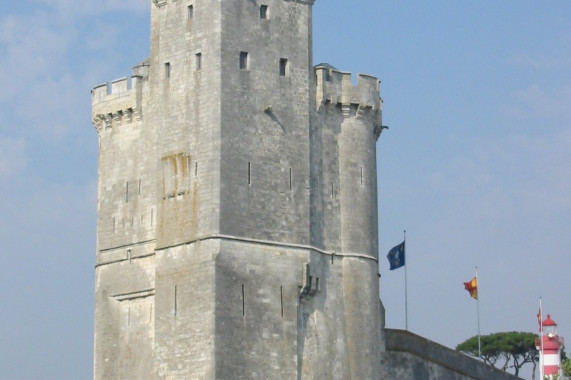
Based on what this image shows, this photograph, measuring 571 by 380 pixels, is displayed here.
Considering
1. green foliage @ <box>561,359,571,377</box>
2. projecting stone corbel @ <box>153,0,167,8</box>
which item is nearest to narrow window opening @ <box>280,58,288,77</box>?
projecting stone corbel @ <box>153,0,167,8</box>

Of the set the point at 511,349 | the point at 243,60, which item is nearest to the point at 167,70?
the point at 243,60

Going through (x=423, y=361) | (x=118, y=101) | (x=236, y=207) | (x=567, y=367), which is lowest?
(x=567, y=367)

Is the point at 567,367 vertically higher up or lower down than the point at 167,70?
lower down

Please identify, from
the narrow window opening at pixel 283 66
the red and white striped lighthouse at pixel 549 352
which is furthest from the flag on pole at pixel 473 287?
the narrow window opening at pixel 283 66

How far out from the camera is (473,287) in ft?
163

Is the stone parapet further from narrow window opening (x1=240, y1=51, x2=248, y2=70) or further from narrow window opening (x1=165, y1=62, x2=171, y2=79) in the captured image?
narrow window opening (x1=165, y1=62, x2=171, y2=79)

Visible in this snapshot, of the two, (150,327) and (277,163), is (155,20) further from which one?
(150,327)

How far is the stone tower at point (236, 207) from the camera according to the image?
122 ft

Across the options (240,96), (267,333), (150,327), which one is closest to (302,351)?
(267,333)

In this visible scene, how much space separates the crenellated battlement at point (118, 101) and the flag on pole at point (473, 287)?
14.7 meters

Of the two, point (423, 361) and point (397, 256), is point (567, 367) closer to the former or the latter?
point (423, 361)

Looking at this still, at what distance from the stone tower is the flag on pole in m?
9.26

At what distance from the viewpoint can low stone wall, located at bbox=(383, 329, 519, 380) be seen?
137 ft

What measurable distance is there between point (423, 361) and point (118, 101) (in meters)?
11.7
